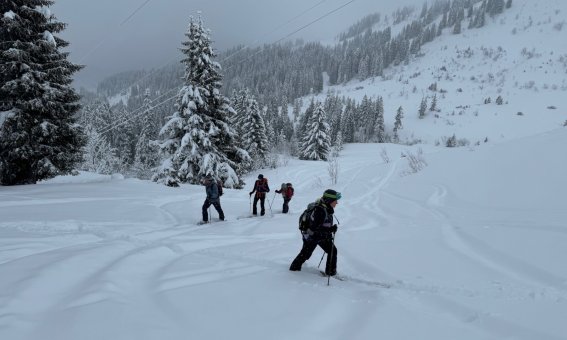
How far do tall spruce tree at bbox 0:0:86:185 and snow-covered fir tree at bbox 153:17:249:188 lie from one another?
5.52m

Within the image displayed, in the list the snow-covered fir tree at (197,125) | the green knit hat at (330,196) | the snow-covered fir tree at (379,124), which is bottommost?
the green knit hat at (330,196)

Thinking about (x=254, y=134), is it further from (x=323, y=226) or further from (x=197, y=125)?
(x=323, y=226)

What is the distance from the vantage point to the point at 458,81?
117 metres

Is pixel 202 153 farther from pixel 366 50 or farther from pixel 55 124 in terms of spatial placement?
pixel 366 50

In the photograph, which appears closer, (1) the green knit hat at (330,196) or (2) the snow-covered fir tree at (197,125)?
(1) the green knit hat at (330,196)

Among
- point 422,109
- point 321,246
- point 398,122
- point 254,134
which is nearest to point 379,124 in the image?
point 398,122

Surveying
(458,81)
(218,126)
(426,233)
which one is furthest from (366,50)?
(426,233)

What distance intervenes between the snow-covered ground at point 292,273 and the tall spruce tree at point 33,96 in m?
3.67

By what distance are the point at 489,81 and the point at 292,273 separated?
130521 millimetres

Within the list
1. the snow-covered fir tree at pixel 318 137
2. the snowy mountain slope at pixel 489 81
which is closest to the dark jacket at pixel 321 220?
the snow-covered fir tree at pixel 318 137

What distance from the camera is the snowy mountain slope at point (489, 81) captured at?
267ft

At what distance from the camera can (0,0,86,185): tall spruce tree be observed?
14.1 m

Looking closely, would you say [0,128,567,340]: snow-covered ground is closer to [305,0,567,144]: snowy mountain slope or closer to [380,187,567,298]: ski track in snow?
[380,187,567,298]: ski track in snow

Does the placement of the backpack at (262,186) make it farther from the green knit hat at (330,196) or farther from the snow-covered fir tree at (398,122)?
the snow-covered fir tree at (398,122)
